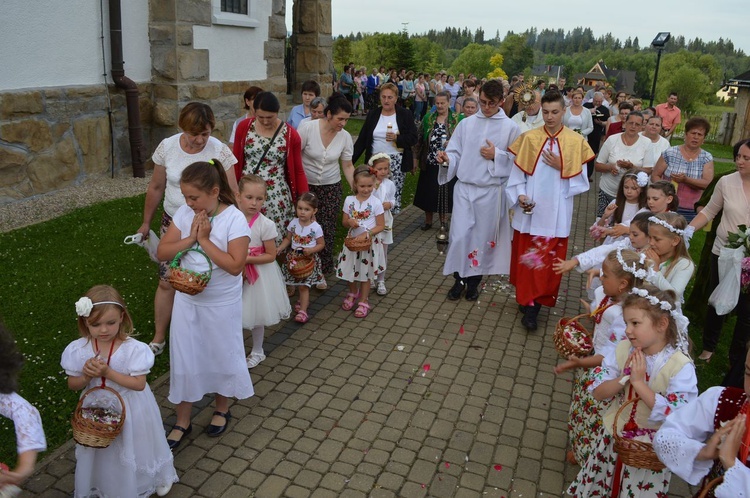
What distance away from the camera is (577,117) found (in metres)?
11.8

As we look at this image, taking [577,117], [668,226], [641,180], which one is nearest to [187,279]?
[668,226]

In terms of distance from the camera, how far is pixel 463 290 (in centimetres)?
741

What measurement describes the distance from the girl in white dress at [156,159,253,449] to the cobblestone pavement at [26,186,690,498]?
47 cm

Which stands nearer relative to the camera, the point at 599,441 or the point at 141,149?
the point at 599,441

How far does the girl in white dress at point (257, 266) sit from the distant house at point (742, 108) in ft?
83.2

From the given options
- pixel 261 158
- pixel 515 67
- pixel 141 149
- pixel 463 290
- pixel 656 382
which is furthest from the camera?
pixel 515 67

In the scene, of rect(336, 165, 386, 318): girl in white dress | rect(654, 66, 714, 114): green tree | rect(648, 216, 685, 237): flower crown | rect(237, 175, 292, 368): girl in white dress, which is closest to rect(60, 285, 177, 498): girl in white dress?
rect(237, 175, 292, 368): girl in white dress

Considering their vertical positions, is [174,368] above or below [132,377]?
below

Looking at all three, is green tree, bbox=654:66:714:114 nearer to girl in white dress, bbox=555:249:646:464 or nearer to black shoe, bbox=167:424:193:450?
girl in white dress, bbox=555:249:646:464

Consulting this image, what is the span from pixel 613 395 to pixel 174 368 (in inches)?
104

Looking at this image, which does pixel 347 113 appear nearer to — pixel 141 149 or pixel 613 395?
pixel 613 395

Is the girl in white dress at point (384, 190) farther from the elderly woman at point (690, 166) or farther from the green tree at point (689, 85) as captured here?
the green tree at point (689, 85)

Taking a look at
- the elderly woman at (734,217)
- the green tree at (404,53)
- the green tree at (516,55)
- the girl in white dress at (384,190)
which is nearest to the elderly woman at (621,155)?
the elderly woman at (734,217)

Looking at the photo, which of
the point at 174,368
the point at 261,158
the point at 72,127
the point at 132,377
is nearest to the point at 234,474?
the point at 174,368
